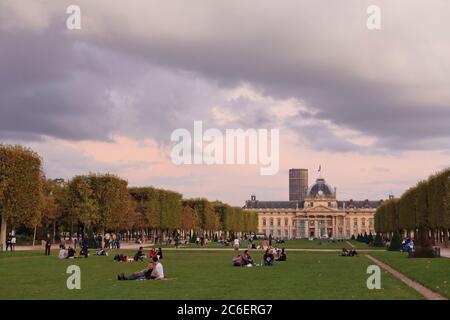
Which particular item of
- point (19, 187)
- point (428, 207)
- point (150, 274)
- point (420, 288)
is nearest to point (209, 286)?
point (150, 274)

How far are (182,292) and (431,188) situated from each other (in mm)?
65928

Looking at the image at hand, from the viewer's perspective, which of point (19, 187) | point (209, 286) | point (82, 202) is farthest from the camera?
point (82, 202)

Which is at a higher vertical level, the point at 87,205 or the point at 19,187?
the point at 19,187

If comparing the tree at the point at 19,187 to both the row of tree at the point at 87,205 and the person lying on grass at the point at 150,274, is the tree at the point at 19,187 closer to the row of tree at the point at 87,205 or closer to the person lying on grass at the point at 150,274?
the row of tree at the point at 87,205

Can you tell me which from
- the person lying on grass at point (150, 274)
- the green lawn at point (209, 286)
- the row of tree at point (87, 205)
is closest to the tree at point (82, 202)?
the row of tree at point (87, 205)

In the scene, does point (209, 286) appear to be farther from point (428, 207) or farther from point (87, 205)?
point (428, 207)

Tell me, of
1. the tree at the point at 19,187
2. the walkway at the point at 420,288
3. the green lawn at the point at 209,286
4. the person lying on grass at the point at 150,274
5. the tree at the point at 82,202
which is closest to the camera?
the walkway at the point at 420,288

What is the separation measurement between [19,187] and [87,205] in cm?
1891

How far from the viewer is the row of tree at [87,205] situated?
6669 cm

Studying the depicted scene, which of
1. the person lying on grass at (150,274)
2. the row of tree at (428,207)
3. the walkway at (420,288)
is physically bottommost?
the walkway at (420,288)

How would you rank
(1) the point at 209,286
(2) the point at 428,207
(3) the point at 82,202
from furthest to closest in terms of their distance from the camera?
(3) the point at 82,202
(2) the point at 428,207
(1) the point at 209,286

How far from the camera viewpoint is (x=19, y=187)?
219 feet
